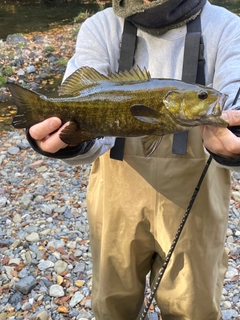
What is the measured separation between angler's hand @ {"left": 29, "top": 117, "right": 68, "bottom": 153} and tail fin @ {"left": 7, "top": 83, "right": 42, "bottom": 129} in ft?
0.12

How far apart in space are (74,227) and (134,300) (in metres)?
2.31

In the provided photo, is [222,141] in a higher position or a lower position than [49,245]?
higher

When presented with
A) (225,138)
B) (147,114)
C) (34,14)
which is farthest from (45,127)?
(34,14)

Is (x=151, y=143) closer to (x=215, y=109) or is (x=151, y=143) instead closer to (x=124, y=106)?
(x=124, y=106)

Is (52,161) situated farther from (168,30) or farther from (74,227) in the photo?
(168,30)

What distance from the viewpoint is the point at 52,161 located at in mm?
6422

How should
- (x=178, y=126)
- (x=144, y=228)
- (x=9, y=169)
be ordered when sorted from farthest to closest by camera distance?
(x=9, y=169) < (x=144, y=228) < (x=178, y=126)

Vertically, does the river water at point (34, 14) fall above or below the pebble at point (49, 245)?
below

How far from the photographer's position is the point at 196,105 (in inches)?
63.1

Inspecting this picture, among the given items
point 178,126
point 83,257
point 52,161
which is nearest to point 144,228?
point 178,126

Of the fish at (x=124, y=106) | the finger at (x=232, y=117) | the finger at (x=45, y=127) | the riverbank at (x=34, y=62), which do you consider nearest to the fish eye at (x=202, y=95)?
the fish at (x=124, y=106)

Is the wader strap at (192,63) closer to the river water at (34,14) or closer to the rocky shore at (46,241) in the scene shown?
the rocky shore at (46,241)

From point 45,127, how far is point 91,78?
0.93ft

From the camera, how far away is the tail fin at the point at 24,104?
1.75 meters
